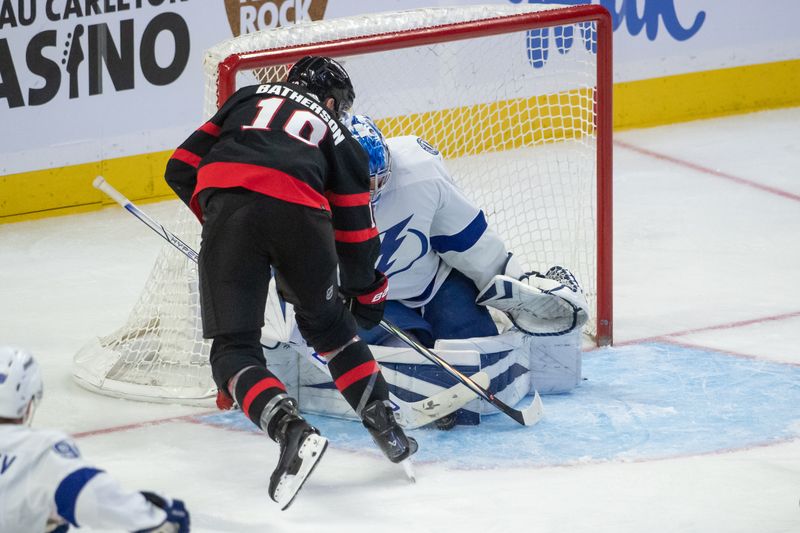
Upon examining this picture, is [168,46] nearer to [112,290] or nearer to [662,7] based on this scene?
[112,290]

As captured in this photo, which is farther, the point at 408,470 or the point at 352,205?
the point at 408,470

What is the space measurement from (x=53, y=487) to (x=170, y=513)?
0.19 m

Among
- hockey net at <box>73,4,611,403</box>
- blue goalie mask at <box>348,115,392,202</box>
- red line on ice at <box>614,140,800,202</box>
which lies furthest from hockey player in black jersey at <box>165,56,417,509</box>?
red line on ice at <box>614,140,800,202</box>

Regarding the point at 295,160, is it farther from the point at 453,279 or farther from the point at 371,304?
the point at 453,279

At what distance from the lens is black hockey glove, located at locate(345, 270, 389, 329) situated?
11.1 feet

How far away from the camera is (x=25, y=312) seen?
4.93 meters

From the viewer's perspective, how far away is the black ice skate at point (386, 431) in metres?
3.27

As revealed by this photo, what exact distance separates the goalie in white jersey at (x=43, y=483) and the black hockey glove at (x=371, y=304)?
1253 millimetres

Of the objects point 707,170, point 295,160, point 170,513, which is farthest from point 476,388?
point 707,170

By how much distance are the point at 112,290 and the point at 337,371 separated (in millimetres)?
2085

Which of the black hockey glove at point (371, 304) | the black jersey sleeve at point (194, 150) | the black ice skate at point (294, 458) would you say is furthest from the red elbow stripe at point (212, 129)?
the black ice skate at point (294, 458)

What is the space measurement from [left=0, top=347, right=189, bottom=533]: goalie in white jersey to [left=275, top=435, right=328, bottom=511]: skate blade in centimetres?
83

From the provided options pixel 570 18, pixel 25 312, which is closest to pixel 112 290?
pixel 25 312

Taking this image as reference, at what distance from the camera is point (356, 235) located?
324cm
